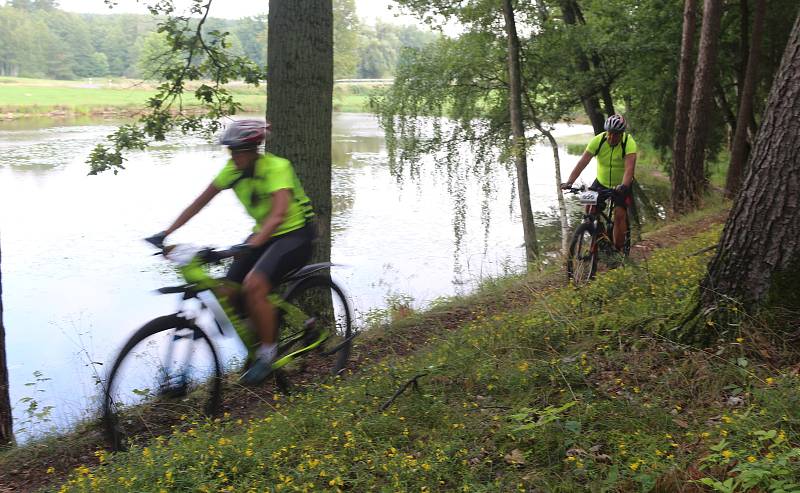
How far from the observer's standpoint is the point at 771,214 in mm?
4027

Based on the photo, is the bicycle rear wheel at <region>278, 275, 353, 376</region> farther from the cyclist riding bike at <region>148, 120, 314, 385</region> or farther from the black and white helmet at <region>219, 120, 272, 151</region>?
the black and white helmet at <region>219, 120, 272, 151</region>

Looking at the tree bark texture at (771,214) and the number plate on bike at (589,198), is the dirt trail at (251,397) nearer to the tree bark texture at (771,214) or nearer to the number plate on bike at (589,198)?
the number plate on bike at (589,198)

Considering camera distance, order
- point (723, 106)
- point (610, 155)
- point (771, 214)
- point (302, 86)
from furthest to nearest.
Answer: point (723, 106)
point (610, 155)
point (302, 86)
point (771, 214)

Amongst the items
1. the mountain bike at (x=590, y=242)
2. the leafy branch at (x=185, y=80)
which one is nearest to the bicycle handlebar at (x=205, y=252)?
the mountain bike at (x=590, y=242)

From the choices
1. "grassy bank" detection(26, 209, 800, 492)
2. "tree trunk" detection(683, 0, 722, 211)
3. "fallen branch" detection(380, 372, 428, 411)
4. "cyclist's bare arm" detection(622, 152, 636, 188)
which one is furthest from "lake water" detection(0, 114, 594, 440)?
"tree trunk" detection(683, 0, 722, 211)

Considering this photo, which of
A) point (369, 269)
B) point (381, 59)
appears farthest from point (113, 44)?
point (369, 269)

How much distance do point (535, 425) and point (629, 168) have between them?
4.25 meters

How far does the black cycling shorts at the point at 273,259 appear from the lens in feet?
15.5

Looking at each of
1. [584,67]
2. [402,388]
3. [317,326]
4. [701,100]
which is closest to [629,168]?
[317,326]

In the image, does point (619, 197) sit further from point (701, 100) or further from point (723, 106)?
point (723, 106)

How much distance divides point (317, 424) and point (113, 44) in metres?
101

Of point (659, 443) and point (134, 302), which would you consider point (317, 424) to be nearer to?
point (659, 443)

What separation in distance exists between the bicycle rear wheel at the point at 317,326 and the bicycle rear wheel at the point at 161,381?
2.09 feet

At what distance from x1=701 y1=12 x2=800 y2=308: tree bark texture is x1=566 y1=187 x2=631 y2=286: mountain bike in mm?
2753
